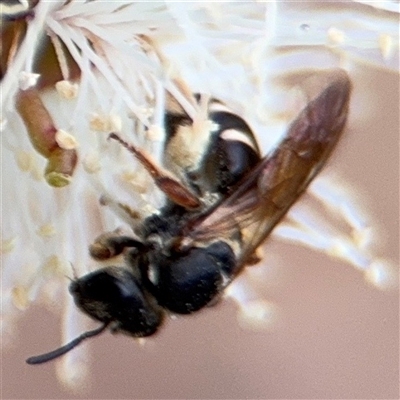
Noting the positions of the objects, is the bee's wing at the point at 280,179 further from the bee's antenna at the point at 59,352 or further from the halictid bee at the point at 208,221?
the bee's antenna at the point at 59,352

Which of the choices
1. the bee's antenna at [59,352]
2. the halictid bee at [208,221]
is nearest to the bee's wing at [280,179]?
the halictid bee at [208,221]

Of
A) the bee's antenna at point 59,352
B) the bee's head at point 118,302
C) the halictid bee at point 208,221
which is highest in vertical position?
the halictid bee at point 208,221

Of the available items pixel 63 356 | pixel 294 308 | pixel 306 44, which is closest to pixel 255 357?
pixel 294 308

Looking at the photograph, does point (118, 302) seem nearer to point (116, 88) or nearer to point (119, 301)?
point (119, 301)

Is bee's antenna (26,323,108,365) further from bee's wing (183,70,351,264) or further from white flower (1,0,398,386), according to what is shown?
bee's wing (183,70,351,264)

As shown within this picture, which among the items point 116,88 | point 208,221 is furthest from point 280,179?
point 116,88

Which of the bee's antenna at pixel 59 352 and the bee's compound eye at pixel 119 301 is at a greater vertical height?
the bee's compound eye at pixel 119 301
